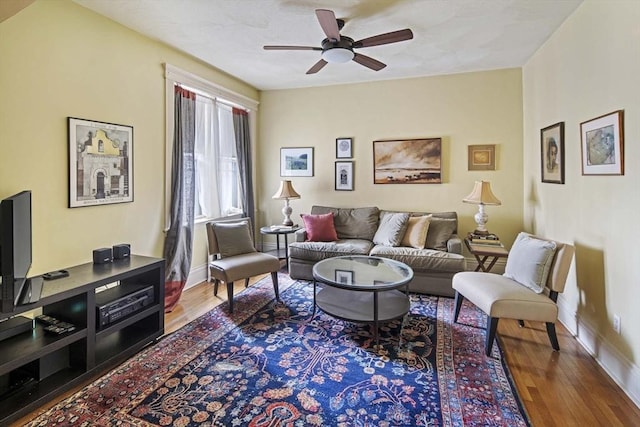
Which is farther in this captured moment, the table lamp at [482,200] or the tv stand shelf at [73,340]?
the table lamp at [482,200]

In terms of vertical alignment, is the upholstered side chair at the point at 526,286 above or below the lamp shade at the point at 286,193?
below

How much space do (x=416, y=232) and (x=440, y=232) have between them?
1.06 ft

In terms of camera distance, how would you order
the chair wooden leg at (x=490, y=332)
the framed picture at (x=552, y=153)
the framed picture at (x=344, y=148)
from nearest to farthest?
the chair wooden leg at (x=490, y=332), the framed picture at (x=552, y=153), the framed picture at (x=344, y=148)

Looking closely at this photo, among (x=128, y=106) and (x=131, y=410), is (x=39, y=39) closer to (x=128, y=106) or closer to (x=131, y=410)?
(x=128, y=106)

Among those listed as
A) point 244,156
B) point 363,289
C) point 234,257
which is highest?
point 244,156

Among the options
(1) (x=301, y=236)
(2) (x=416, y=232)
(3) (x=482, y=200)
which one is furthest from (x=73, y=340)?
(3) (x=482, y=200)

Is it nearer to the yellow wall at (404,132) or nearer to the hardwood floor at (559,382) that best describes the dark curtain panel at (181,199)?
the hardwood floor at (559,382)

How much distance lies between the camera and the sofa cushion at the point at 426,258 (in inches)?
141

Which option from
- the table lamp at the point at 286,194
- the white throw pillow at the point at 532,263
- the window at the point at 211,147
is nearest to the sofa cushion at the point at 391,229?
the table lamp at the point at 286,194

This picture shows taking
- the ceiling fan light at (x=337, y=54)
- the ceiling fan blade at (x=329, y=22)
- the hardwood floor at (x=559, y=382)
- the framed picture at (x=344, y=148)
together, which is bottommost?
the hardwood floor at (x=559, y=382)

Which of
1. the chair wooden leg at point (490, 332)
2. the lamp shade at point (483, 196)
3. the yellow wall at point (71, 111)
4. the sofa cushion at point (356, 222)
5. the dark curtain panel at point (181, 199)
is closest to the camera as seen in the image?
the yellow wall at point (71, 111)

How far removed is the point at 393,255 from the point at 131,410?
2783mm

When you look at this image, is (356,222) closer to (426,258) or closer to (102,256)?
(426,258)

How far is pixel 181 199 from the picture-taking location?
12.2 feet
